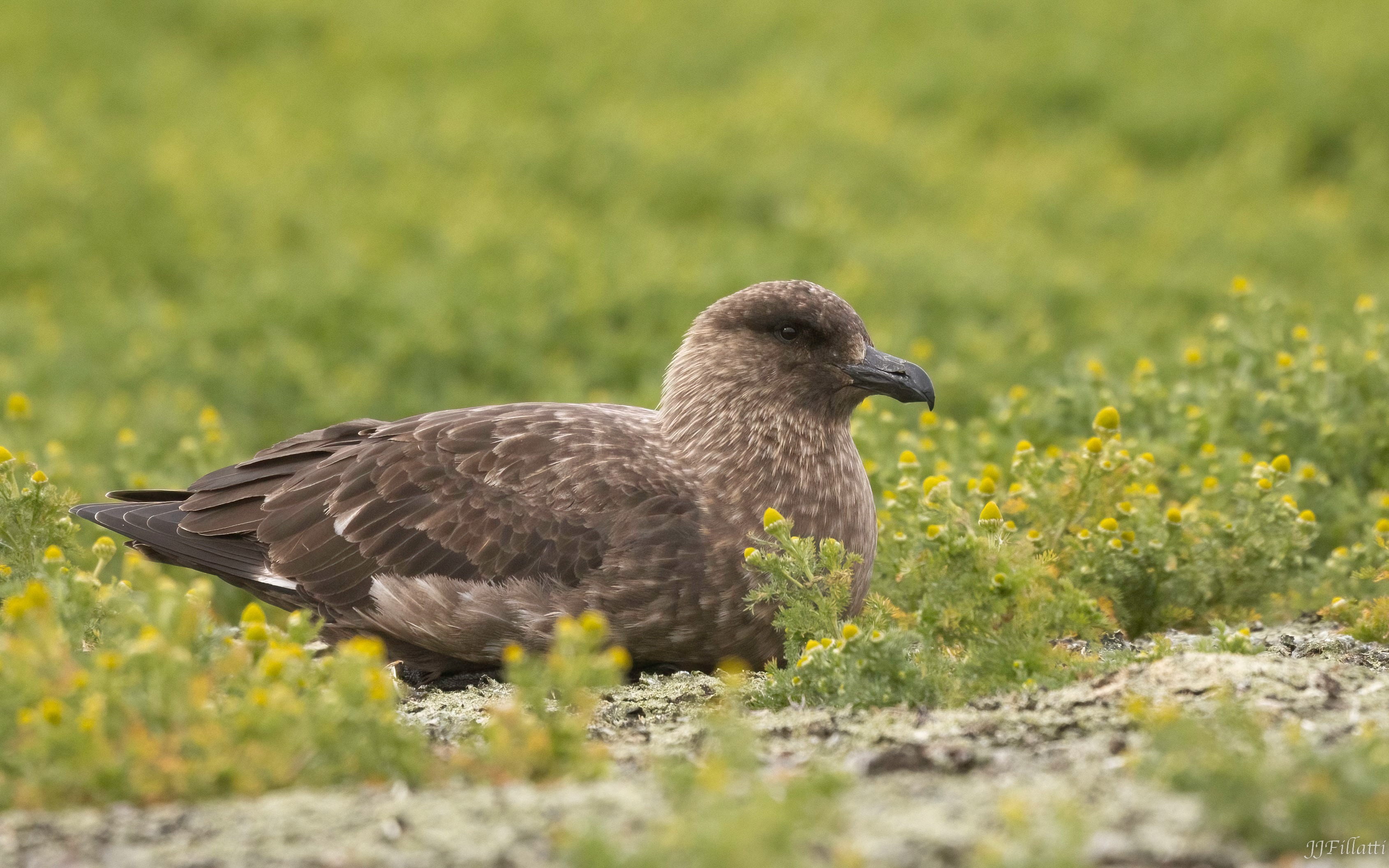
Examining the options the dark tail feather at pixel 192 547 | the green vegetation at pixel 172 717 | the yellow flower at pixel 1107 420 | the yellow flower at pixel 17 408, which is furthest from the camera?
the yellow flower at pixel 17 408

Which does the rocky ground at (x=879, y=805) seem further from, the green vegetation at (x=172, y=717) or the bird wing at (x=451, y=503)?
the bird wing at (x=451, y=503)

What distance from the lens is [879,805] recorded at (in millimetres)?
2936

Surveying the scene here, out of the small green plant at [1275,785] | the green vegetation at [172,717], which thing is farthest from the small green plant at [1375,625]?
the green vegetation at [172,717]

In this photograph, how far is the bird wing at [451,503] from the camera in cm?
484

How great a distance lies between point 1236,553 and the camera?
5.24m

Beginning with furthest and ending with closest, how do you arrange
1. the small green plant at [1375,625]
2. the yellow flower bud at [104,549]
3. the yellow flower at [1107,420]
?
1. the yellow flower at [1107,420]
2. the yellow flower bud at [104,549]
3. the small green plant at [1375,625]

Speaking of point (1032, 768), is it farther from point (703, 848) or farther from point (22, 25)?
point (22, 25)

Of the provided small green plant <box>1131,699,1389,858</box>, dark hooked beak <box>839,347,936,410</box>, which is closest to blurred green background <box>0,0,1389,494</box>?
dark hooked beak <box>839,347,936,410</box>

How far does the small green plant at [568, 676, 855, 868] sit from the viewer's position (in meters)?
2.49

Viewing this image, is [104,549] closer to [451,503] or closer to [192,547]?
[192,547]

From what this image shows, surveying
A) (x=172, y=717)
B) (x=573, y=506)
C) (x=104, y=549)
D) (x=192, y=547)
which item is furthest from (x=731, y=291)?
(x=172, y=717)

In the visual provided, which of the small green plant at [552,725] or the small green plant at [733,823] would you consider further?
the small green plant at [552,725]

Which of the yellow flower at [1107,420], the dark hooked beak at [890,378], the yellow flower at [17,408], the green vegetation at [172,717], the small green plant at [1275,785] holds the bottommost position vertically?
Answer: the small green plant at [1275,785]

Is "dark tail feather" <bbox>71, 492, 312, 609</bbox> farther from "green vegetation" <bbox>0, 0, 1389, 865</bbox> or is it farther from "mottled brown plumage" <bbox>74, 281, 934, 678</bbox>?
"green vegetation" <bbox>0, 0, 1389, 865</bbox>
